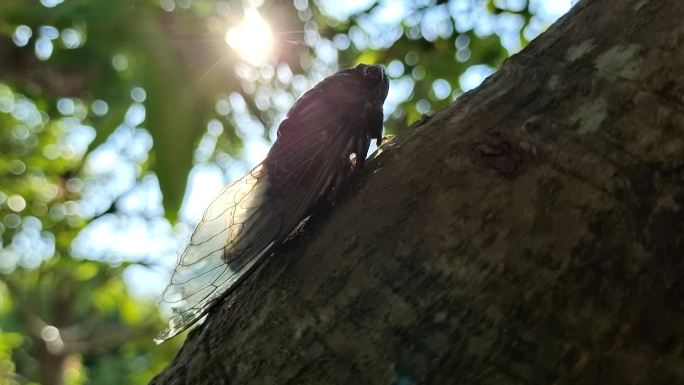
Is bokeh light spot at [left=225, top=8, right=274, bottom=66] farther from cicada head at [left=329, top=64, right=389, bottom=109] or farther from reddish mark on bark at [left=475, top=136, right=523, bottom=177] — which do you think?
reddish mark on bark at [left=475, top=136, right=523, bottom=177]

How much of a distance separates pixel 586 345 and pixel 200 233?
0.73m

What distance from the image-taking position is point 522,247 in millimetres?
663

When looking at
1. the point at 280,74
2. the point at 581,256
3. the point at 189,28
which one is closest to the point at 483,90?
the point at 581,256

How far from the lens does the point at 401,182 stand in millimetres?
781

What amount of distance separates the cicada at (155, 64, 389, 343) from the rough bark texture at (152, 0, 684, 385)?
0.57ft

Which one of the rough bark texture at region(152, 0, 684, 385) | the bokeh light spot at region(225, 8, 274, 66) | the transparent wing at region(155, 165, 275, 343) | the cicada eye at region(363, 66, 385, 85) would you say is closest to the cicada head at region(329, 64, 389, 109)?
the cicada eye at region(363, 66, 385, 85)

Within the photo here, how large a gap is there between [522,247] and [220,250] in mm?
574

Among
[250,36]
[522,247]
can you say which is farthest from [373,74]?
[250,36]

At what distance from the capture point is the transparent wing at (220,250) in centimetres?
98

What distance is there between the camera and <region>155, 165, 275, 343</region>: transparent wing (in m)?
0.98

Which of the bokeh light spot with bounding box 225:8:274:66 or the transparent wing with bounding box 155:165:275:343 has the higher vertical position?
the bokeh light spot with bounding box 225:8:274:66

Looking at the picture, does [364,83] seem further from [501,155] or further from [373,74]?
[501,155]

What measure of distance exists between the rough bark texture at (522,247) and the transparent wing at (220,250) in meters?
0.17

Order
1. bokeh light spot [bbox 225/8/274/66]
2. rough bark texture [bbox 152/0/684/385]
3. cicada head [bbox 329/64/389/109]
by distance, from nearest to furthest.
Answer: rough bark texture [bbox 152/0/684/385] < cicada head [bbox 329/64/389/109] < bokeh light spot [bbox 225/8/274/66]
